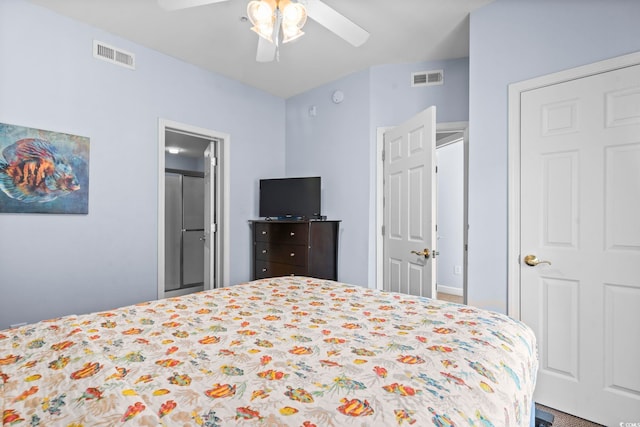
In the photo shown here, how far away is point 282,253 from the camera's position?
11.9ft

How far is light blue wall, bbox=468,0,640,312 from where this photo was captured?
205 centimetres

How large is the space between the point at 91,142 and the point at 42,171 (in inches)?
16.7

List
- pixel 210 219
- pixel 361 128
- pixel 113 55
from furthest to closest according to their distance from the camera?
1. pixel 210 219
2. pixel 361 128
3. pixel 113 55

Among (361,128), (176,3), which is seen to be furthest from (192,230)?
(176,3)

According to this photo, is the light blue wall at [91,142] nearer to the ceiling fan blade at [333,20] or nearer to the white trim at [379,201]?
the white trim at [379,201]

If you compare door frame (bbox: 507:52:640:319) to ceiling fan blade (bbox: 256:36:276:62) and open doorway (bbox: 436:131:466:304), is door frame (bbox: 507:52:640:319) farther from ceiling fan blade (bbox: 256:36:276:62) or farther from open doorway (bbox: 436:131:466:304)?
open doorway (bbox: 436:131:466:304)

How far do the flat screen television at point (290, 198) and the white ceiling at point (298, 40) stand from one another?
3.93 ft

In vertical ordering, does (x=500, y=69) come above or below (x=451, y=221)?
above

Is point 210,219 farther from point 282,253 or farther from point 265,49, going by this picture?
point 265,49

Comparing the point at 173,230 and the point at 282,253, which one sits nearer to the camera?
the point at 282,253

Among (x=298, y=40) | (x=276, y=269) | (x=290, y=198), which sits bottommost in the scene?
(x=276, y=269)

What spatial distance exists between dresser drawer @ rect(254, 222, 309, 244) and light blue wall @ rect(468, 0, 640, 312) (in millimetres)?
1661

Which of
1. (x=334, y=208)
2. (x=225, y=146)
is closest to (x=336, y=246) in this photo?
(x=334, y=208)

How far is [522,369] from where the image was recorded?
1075 millimetres
